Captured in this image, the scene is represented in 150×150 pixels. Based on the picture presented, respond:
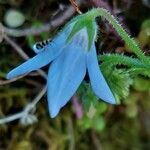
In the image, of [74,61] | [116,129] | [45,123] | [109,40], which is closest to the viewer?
[74,61]

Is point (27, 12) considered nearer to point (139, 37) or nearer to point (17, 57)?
point (17, 57)

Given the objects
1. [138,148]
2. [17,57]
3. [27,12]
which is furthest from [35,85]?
[138,148]

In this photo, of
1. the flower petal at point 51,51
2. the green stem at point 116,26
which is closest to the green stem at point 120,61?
the green stem at point 116,26

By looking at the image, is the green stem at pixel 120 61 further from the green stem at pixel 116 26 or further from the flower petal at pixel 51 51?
the flower petal at pixel 51 51

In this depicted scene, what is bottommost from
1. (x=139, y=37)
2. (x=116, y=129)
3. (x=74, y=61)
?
(x=116, y=129)

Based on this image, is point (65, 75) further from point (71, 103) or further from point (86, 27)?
point (71, 103)

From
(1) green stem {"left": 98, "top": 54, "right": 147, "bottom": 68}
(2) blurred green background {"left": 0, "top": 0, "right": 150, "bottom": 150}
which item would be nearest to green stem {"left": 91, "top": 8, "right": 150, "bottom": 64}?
(1) green stem {"left": 98, "top": 54, "right": 147, "bottom": 68}
